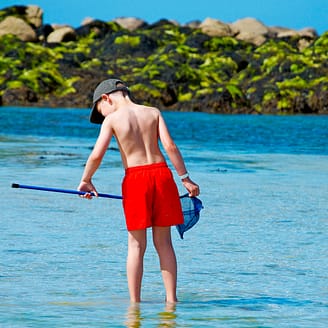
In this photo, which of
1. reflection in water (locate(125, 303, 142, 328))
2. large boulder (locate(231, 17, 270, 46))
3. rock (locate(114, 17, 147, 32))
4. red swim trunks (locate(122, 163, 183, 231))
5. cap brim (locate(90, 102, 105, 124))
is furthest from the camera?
rock (locate(114, 17, 147, 32))

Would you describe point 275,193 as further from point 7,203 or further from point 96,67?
point 96,67

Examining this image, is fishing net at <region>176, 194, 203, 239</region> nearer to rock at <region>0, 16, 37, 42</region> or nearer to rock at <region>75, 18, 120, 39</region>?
rock at <region>0, 16, 37, 42</region>

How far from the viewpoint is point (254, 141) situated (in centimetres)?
3372

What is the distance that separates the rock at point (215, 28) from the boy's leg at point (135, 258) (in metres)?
93.8

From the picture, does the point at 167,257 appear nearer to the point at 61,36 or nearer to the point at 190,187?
the point at 190,187

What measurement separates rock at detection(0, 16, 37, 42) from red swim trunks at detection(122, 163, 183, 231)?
8760cm

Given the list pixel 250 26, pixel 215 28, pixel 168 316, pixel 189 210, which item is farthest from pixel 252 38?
pixel 168 316

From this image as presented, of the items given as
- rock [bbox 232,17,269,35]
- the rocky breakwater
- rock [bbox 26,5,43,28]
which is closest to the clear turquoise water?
the rocky breakwater

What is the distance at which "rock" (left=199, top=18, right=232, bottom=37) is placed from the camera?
101m

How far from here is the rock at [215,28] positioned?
331ft

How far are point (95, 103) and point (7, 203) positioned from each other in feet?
19.7

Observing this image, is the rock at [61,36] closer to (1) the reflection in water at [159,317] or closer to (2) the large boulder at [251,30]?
(2) the large boulder at [251,30]

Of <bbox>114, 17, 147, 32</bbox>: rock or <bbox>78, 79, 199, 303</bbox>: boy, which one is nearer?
<bbox>78, 79, 199, 303</bbox>: boy

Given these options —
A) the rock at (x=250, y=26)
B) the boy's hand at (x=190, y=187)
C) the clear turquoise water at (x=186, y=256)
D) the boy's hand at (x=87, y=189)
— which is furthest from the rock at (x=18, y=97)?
the boy's hand at (x=190, y=187)
